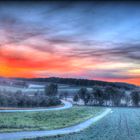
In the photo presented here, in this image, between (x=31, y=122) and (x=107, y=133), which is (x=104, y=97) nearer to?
(x=31, y=122)

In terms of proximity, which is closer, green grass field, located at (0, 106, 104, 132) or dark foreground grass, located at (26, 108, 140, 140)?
dark foreground grass, located at (26, 108, 140, 140)

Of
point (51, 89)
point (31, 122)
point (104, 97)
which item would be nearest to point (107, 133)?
point (31, 122)

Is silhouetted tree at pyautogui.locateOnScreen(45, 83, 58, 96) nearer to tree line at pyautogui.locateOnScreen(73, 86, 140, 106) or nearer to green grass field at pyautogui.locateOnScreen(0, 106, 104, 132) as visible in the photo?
tree line at pyautogui.locateOnScreen(73, 86, 140, 106)

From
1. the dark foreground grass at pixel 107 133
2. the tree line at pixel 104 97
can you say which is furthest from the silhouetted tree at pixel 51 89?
the dark foreground grass at pixel 107 133

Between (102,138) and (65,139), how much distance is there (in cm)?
258

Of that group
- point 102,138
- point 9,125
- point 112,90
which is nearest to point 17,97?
point 9,125

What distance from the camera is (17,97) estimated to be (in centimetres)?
4934

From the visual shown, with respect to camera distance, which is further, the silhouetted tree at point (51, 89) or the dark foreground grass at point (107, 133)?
the silhouetted tree at point (51, 89)

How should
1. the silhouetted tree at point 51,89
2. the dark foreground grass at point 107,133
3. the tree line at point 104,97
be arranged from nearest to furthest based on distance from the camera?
the dark foreground grass at point 107,133 → the tree line at point 104,97 → the silhouetted tree at point 51,89

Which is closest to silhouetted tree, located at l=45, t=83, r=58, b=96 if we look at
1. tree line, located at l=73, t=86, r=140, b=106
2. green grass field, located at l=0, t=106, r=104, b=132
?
tree line, located at l=73, t=86, r=140, b=106

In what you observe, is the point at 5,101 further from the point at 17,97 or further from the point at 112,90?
the point at 112,90

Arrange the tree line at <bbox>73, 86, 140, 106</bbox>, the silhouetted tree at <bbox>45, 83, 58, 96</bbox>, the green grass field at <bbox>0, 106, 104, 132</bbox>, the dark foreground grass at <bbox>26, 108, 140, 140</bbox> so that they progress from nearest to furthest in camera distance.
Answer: the dark foreground grass at <bbox>26, 108, 140, 140</bbox> < the green grass field at <bbox>0, 106, 104, 132</bbox> < the tree line at <bbox>73, 86, 140, 106</bbox> < the silhouetted tree at <bbox>45, 83, 58, 96</bbox>

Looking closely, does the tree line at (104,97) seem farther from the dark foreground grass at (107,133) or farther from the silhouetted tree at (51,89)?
the dark foreground grass at (107,133)

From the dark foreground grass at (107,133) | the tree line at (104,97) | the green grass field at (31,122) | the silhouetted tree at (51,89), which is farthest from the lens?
the silhouetted tree at (51,89)
